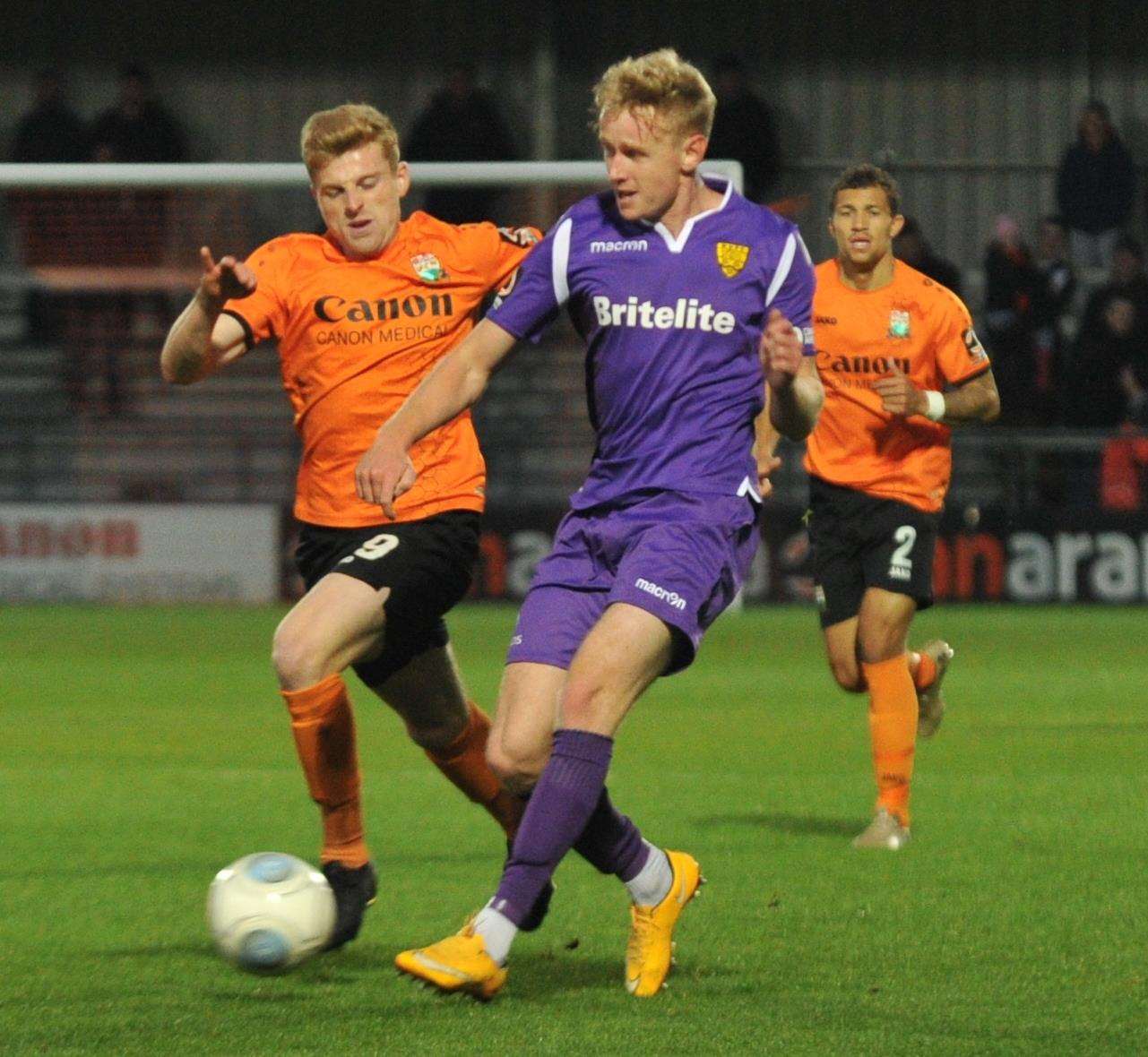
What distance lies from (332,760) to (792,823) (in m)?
2.35

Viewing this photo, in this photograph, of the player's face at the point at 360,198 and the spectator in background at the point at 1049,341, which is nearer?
the player's face at the point at 360,198

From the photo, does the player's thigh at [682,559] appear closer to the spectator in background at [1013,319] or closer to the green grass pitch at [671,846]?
the green grass pitch at [671,846]

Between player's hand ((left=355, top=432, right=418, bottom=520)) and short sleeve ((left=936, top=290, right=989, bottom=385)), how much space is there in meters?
3.06

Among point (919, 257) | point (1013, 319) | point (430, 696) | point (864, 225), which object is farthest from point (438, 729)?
point (1013, 319)

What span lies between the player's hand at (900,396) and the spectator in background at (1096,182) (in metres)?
12.5

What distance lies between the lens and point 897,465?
24.1 ft

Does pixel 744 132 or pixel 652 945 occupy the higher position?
pixel 744 132

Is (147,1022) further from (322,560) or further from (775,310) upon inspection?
(775,310)

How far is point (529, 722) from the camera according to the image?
15.8ft

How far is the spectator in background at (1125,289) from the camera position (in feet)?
58.9

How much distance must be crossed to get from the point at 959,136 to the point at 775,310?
17965 mm

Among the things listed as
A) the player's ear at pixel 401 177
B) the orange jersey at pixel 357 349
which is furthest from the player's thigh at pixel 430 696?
the player's ear at pixel 401 177

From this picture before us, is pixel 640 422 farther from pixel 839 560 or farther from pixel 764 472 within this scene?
pixel 839 560

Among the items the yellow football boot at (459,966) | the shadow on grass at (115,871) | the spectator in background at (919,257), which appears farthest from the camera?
the spectator in background at (919,257)
